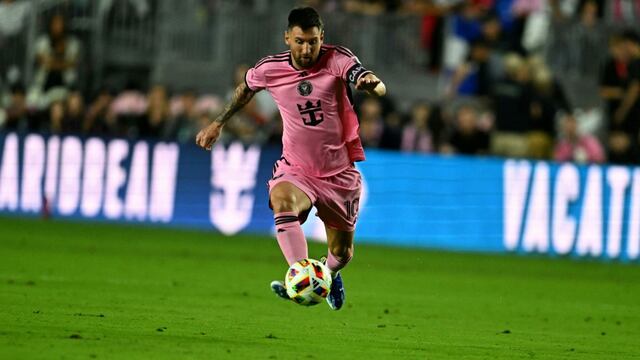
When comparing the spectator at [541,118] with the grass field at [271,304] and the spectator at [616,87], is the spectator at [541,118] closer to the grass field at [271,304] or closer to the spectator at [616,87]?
the spectator at [616,87]

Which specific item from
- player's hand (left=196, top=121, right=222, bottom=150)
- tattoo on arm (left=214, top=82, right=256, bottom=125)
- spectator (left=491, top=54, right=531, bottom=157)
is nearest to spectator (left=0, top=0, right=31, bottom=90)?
spectator (left=491, top=54, right=531, bottom=157)

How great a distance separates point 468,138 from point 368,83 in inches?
490

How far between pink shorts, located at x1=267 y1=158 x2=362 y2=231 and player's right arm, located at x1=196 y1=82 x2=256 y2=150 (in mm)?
519

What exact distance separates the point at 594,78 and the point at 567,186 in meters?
4.79

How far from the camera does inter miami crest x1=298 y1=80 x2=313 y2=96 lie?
34.4 feet

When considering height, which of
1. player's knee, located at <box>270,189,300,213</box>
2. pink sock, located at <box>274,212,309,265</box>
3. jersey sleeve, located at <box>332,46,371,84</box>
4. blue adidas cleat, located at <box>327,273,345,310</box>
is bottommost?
blue adidas cleat, located at <box>327,273,345,310</box>

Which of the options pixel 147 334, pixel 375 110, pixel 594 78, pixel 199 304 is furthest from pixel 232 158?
pixel 147 334

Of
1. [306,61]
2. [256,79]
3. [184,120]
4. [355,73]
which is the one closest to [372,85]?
[355,73]

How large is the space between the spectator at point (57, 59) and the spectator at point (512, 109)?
685cm

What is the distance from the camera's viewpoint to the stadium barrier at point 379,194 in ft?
66.4

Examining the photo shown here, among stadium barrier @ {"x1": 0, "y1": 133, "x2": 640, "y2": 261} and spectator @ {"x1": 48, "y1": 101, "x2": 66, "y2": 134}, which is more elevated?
spectator @ {"x1": 48, "y1": 101, "x2": 66, "y2": 134}

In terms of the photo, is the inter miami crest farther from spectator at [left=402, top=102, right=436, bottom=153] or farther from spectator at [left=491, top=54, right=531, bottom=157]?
spectator at [left=491, top=54, right=531, bottom=157]

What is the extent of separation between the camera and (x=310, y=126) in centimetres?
1057

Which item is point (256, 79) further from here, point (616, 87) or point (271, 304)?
point (616, 87)
